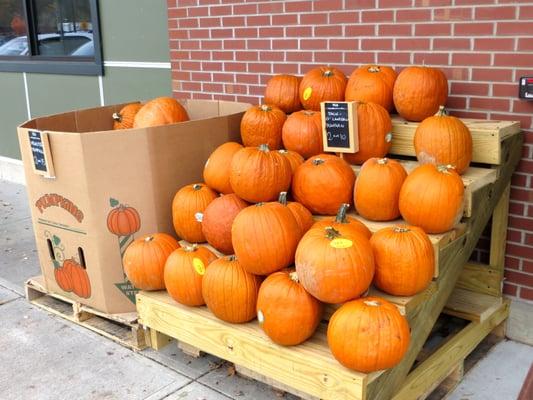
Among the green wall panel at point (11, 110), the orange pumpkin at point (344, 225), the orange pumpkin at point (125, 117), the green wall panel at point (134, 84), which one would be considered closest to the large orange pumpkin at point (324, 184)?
the orange pumpkin at point (344, 225)

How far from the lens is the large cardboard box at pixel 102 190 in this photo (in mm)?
3494

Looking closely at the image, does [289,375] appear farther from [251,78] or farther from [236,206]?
[251,78]

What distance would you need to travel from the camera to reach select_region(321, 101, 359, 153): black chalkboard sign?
3.25 m

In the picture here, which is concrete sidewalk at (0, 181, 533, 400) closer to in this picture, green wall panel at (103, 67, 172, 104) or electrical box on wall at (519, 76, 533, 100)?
electrical box on wall at (519, 76, 533, 100)

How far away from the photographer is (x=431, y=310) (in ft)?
9.57

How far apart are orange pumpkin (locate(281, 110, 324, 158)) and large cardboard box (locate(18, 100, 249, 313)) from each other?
2.04 ft

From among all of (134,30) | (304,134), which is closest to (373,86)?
(304,134)

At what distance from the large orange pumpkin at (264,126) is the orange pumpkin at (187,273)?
88cm

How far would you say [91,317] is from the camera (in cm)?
396

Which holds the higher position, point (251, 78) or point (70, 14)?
point (70, 14)

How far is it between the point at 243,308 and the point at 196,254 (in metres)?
0.48

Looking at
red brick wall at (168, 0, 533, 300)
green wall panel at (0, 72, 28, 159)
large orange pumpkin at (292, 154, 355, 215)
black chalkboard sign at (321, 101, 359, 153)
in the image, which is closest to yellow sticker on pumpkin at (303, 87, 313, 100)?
black chalkboard sign at (321, 101, 359, 153)

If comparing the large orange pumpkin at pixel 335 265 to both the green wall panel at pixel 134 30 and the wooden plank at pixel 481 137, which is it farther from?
the green wall panel at pixel 134 30

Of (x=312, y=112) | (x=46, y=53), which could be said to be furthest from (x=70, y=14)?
(x=312, y=112)
